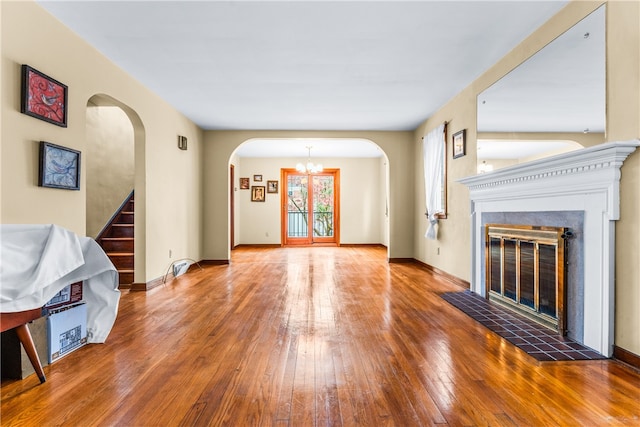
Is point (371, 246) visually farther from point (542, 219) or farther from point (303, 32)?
point (303, 32)

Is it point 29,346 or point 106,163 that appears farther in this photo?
point 106,163

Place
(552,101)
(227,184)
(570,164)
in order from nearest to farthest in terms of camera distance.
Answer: (570,164) → (552,101) → (227,184)

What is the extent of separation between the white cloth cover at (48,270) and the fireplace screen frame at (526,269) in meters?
3.44

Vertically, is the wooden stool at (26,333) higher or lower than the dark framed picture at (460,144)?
lower

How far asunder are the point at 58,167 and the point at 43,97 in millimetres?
540

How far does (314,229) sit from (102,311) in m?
7.56

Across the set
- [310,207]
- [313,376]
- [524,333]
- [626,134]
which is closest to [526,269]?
[524,333]

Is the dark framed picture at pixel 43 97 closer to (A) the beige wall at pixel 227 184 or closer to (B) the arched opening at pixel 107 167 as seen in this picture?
(B) the arched opening at pixel 107 167

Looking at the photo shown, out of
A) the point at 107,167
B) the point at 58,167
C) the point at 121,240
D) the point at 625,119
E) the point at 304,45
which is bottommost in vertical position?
the point at 121,240

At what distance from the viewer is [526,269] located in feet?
10.3

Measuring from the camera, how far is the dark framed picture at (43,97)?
8.03 feet

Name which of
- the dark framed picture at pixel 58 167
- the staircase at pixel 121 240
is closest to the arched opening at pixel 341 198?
the staircase at pixel 121 240

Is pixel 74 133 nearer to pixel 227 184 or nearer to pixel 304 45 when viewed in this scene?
pixel 304 45

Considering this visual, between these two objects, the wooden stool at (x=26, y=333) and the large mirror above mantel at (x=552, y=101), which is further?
the large mirror above mantel at (x=552, y=101)
